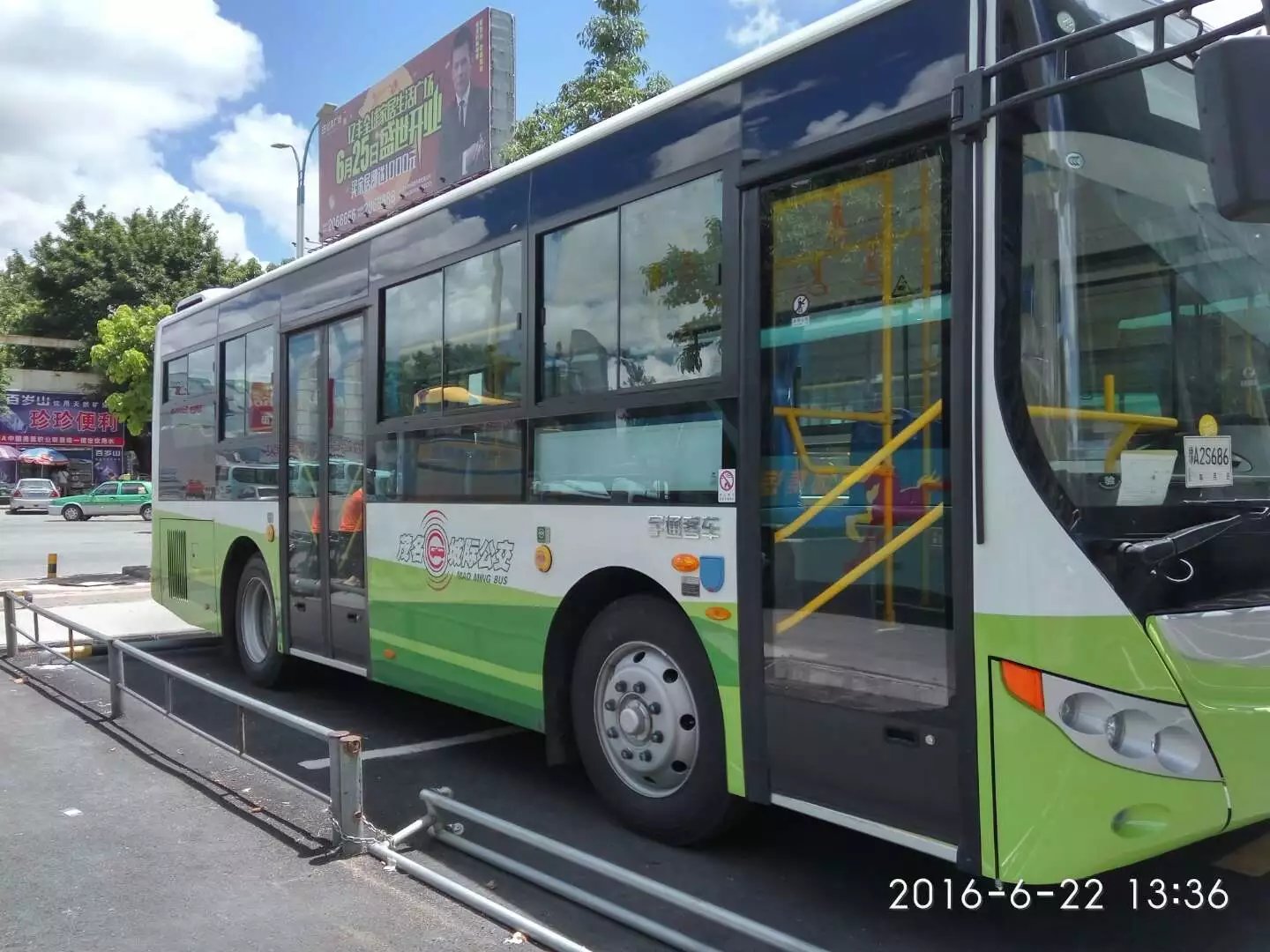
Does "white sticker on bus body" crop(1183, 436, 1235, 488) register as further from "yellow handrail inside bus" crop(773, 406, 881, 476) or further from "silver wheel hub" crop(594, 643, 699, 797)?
"silver wheel hub" crop(594, 643, 699, 797)

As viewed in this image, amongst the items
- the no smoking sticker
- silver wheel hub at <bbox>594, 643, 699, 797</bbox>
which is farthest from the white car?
the no smoking sticker

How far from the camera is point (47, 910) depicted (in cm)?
407

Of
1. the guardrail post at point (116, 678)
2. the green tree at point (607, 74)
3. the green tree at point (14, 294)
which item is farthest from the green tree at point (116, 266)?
the guardrail post at point (116, 678)

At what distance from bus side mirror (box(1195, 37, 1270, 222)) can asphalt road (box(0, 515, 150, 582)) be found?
19.2 m

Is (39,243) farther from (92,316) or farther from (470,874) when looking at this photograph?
(470,874)

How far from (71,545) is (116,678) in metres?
21.3

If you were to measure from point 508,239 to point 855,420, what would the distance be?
8.27 ft

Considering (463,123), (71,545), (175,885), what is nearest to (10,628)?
(175,885)

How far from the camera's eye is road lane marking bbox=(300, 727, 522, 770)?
624cm

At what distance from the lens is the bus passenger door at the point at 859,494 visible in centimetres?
344

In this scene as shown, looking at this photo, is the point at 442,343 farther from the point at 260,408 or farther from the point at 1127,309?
the point at 1127,309

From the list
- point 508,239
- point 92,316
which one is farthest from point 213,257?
point 508,239

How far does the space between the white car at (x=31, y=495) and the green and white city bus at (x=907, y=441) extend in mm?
41560

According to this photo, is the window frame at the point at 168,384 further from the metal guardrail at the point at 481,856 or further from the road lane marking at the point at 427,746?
the road lane marking at the point at 427,746
